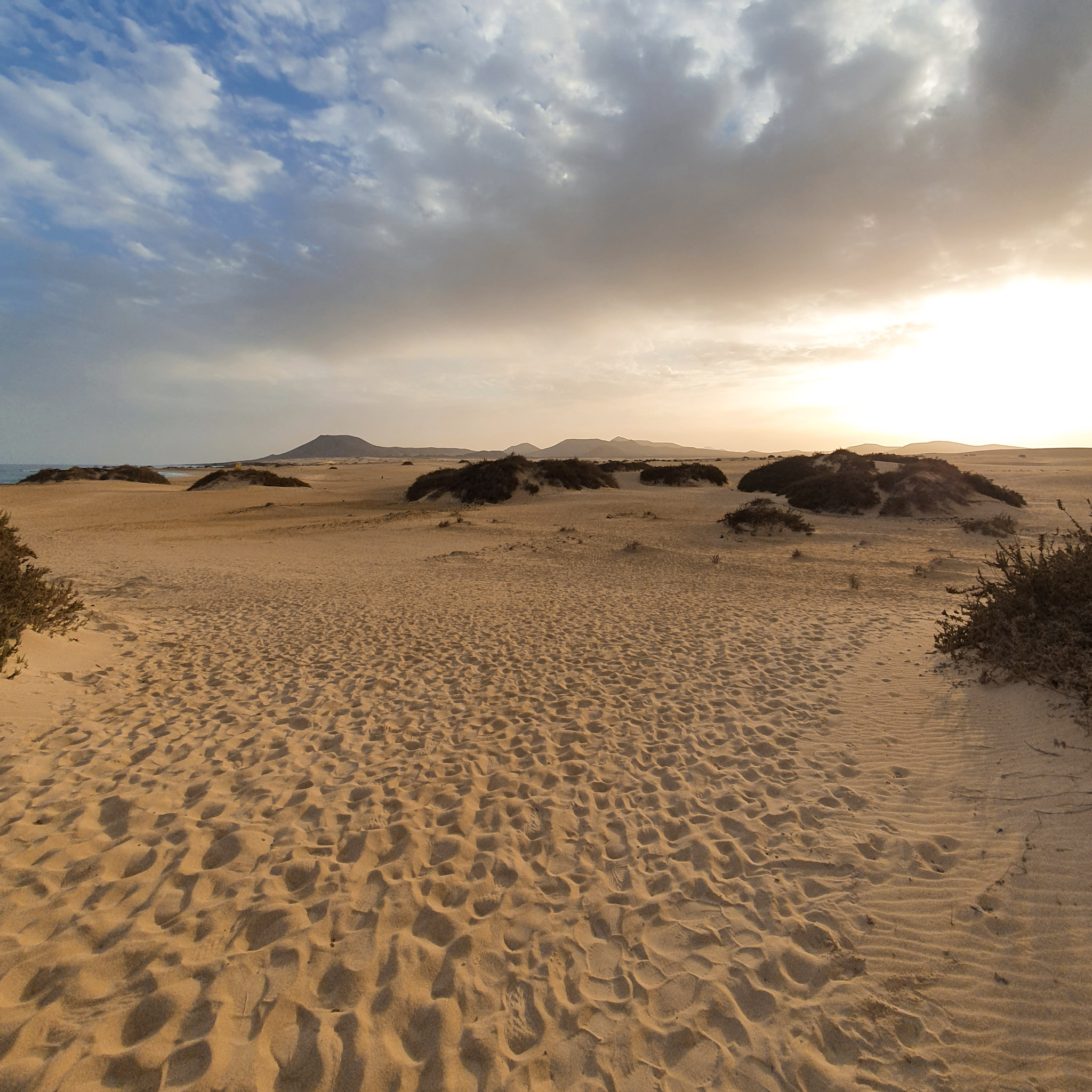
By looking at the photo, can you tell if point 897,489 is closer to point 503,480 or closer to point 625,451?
point 503,480

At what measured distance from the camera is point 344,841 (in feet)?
12.8

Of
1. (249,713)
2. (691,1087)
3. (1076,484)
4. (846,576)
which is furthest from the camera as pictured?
(1076,484)

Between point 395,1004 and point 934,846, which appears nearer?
point 395,1004

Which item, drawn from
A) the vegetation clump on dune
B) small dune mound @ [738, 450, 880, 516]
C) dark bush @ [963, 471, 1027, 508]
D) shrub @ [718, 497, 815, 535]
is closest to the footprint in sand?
shrub @ [718, 497, 815, 535]

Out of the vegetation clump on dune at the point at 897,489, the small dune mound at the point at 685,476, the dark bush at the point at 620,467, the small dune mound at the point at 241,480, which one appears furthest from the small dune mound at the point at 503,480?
the small dune mound at the point at 241,480

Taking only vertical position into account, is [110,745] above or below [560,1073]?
above

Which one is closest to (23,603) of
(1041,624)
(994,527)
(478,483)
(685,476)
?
(1041,624)

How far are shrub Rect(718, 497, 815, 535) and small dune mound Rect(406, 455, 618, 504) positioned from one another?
1350 centimetres

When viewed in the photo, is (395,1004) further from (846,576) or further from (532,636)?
(846,576)

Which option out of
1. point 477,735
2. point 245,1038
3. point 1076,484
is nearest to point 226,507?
point 477,735

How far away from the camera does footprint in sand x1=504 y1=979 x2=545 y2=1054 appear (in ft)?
8.41

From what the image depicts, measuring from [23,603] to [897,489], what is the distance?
25.3 m

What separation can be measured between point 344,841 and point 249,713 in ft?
8.54

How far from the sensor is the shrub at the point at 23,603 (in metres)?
5.99
